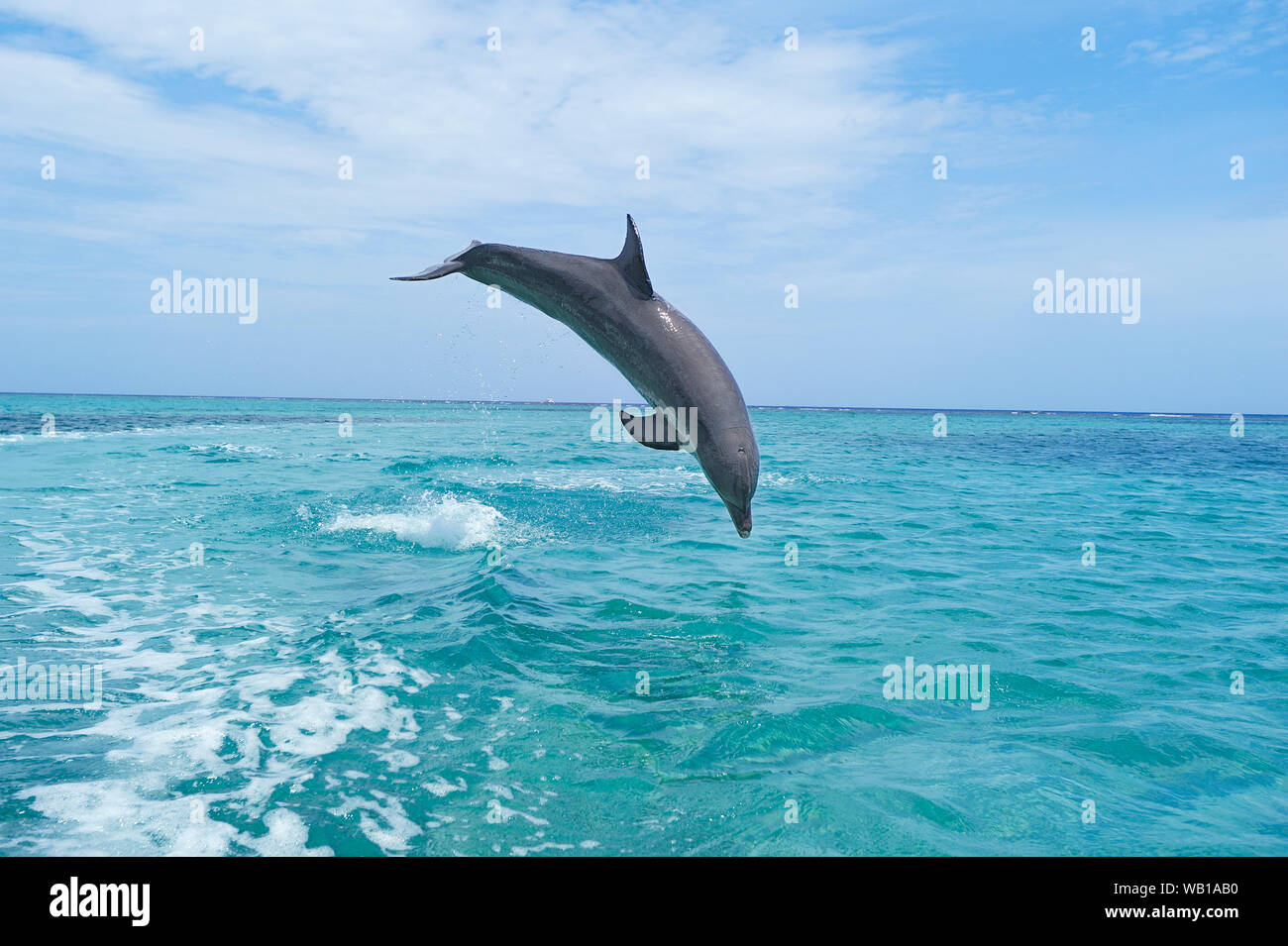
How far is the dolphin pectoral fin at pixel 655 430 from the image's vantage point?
20.1ft

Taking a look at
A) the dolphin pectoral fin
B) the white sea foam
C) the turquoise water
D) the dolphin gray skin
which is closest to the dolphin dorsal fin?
the dolphin gray skin

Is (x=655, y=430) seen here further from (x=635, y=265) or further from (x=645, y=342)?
(x=635, y=265)

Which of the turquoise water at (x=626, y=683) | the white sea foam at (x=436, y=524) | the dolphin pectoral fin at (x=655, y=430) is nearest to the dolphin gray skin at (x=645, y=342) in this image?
the dolphin pectoral fin at (x=655, y=430)

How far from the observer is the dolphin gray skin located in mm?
5871

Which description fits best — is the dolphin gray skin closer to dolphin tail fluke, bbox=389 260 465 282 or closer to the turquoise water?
dolphin tail fluke, bbox=389 260 465 282

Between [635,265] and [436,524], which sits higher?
[635,265]

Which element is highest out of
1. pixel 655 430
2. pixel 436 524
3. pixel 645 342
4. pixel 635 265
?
pixel 635 265

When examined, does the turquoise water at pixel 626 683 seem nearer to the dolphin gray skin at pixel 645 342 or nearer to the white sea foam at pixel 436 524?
the white sea foam at pixel 436 524

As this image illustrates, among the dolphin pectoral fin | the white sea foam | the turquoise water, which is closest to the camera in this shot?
the turquoise water

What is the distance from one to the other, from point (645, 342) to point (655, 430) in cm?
69

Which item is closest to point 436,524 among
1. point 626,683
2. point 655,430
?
point 626,683

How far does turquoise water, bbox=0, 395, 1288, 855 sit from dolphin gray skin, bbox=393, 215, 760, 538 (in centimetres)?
227

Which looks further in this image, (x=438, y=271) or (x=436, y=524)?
(x=436, y=524)

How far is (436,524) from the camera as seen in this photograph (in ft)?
52.4
